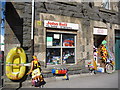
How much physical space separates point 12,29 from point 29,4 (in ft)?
4.53

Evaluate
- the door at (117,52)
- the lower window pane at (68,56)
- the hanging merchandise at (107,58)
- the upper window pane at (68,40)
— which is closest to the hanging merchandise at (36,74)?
the lower window pane at (68,56)

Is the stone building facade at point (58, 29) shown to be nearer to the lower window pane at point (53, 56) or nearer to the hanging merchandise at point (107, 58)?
the lower window pane at point (53, 56)

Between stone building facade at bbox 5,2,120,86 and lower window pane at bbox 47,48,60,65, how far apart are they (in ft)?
0.17

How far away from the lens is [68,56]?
797 cm

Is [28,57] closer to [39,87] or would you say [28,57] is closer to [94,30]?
[39,87]

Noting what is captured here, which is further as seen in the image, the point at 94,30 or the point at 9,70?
the point at 94,30

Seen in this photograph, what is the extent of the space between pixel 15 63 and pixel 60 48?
8.04 feet

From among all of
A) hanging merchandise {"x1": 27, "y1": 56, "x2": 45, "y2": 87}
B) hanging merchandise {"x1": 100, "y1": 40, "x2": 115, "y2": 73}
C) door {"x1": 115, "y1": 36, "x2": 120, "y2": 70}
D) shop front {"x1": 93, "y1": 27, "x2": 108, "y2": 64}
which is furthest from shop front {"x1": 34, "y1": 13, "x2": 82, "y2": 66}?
door {"x1": 115, "y1": 36, "x2": 120, "y2": 70}

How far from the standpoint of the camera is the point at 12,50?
19.7 feet

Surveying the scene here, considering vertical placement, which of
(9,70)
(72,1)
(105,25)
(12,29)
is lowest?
(9,70)

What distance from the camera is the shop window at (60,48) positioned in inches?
289

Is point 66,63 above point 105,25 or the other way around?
the other way around

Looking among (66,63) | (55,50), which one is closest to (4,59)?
(55,50)

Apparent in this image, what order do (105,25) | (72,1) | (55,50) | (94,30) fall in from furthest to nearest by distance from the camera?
(105,25) → (94,30) → (72,1) → (55,50)
